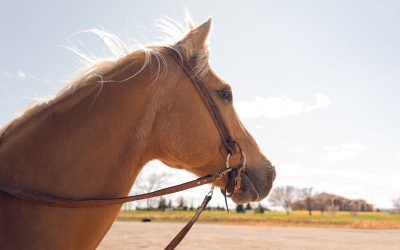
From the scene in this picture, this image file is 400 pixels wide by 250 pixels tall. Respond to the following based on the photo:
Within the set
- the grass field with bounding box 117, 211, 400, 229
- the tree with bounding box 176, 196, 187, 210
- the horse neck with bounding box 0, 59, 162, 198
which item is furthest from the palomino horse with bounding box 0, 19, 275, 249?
the tree with bounding box 176, 196, 187, 210

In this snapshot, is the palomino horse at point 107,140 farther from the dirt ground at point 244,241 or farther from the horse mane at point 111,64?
the dirt ground at point 244,241

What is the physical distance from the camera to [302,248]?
1492 cm

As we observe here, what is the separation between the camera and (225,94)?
285cm

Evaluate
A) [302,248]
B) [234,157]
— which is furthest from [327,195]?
[234,157]

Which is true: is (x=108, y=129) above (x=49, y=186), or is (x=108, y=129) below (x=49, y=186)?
above

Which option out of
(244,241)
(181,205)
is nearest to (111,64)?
(244,241)

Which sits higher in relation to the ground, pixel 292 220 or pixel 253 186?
pixel 253 186

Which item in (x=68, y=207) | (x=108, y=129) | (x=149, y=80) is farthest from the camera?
(x=149, y=80)

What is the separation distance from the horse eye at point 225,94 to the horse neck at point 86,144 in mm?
575

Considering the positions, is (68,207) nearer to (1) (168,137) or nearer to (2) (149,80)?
(1) (168,137)

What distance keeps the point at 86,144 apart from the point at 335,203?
141 meters

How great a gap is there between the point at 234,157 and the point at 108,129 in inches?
39.2

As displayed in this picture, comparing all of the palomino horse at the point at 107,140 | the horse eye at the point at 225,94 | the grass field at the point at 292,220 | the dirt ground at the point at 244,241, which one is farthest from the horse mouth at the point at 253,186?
the grass field at the point at 292,220

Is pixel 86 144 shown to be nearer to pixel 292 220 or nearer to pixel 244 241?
pixel 244 241
